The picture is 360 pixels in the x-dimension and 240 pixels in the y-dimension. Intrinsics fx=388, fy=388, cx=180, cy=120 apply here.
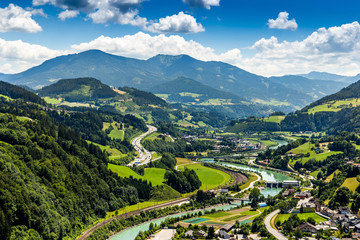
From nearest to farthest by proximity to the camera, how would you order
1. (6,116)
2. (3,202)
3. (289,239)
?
(3,202)
(289,239)
(6,116)

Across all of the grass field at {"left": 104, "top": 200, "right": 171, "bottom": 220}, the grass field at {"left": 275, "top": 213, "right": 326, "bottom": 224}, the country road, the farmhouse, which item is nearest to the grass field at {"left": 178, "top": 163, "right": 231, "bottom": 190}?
the country road

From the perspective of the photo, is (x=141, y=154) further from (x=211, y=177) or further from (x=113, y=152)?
(x=211, y=177)

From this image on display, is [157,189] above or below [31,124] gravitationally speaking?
below

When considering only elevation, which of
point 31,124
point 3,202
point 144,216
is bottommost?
point 144,216

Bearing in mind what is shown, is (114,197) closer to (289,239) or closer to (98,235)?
(98,235)

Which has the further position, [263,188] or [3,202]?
[263,188]

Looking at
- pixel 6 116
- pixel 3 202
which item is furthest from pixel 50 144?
pixel 3 202

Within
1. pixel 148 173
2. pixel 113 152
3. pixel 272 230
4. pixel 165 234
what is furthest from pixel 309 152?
pixel 165 234

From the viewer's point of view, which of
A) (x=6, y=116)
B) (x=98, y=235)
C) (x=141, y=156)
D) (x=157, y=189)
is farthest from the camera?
(x=141, y=156)
